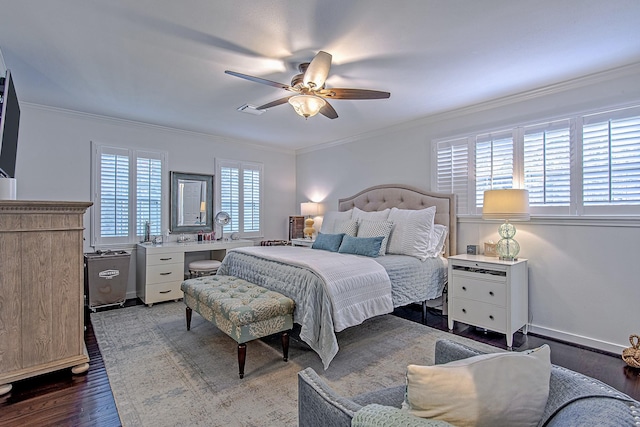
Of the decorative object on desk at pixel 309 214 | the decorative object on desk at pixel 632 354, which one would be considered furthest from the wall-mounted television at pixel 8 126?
the decorative object on desk at pixel 632 354

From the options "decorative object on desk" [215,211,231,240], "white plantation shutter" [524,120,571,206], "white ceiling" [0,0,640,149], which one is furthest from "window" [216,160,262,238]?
"white plantation shutter" [524,120,571,206]

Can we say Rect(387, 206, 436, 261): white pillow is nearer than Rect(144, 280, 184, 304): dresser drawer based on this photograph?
Yes

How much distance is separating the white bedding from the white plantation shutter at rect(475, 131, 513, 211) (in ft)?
5.47

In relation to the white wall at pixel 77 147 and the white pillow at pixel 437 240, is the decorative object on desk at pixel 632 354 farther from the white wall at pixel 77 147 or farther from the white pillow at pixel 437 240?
the white wall at pixel 77 147

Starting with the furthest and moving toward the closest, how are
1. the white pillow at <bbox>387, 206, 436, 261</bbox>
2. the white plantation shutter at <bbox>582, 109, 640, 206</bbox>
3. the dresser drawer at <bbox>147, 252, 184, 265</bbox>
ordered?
the dresser drawer at <bbox>147, 252, 184, 265</bbox>, the white pillow at <bbox>387, 206, 436, 261</bbox>, the white plantation shutter at <bbox>582, 109, 640, 206</bbox>

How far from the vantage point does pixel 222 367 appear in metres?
2.52

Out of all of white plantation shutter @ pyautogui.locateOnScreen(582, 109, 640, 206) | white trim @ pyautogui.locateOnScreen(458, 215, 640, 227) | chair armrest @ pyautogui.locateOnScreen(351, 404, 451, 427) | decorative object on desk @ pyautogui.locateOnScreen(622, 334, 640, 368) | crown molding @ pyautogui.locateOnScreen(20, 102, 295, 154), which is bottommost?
decorative object on desk @ pyautogui.locateOnScreen(622, 334, 640, 368)

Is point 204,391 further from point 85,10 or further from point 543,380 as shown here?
point 85,10

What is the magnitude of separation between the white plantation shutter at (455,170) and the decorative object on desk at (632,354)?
180 centimetres

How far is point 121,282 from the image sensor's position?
4.09m

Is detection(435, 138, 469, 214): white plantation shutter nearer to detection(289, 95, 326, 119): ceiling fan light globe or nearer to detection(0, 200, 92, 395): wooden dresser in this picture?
detection(289, 95, 326, 119): ceiling fan light globe

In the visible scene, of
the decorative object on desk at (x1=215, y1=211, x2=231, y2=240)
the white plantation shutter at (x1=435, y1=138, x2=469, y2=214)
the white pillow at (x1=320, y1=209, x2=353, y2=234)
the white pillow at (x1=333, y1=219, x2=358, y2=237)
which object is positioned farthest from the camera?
the decorative object on desk at (x1=215, y1=211, x2=231, y2=240)

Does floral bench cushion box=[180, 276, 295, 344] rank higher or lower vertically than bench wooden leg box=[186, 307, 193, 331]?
higher

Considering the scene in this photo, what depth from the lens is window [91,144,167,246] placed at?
14.0 ft
